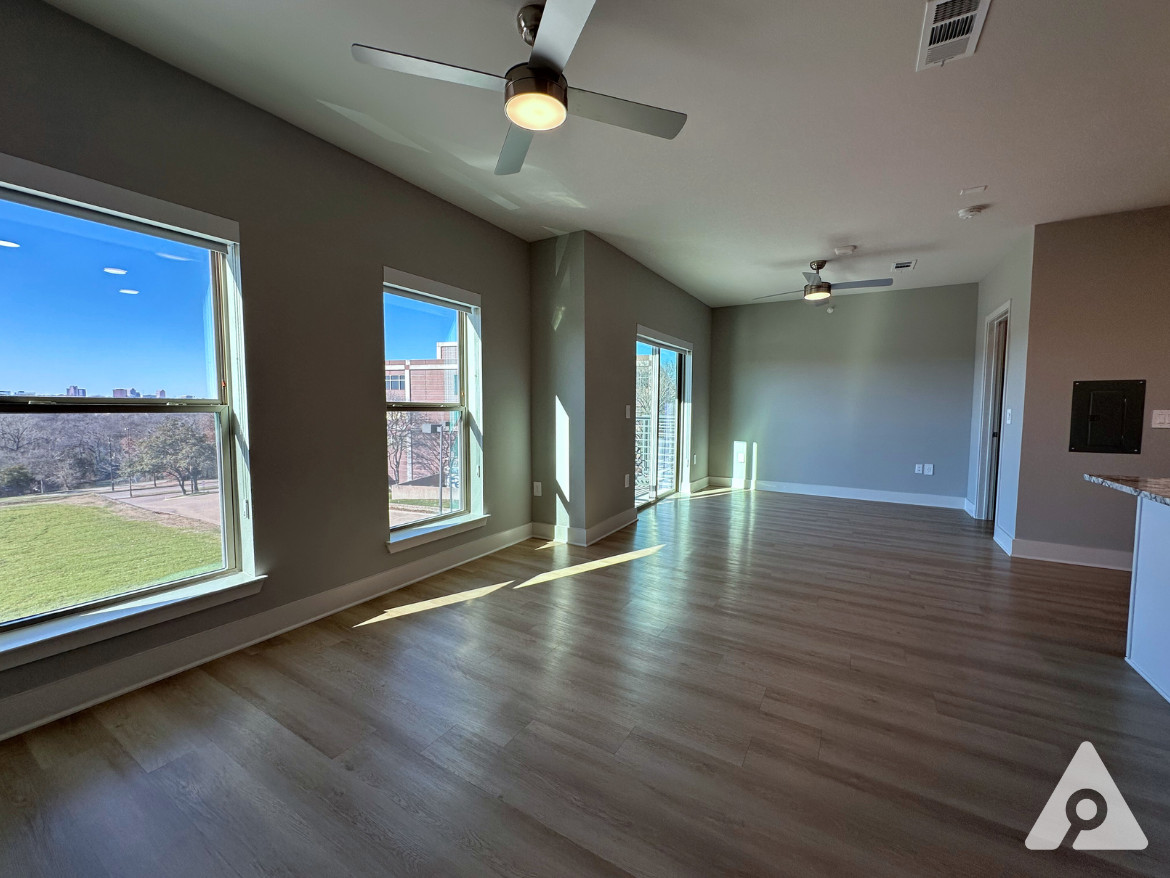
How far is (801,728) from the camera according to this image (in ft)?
6.02

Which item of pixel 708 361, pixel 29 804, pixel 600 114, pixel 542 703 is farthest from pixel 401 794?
pixel 708 361

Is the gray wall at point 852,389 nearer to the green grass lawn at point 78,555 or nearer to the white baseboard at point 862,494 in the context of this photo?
the white baseboard at point 862,494

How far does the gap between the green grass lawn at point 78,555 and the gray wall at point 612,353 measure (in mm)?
2820

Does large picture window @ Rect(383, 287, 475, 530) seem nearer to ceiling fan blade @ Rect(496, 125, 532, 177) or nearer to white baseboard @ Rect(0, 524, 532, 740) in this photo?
white baseboard @ Rect(0, 524, 532, 740)

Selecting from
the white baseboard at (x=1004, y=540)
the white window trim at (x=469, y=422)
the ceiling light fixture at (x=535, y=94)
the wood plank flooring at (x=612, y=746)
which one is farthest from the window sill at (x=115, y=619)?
the white baseboard at (x=1004, y=540)

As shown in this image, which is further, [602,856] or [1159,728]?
[1159,728]

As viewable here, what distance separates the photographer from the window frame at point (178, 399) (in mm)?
1814

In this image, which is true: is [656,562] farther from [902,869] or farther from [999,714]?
[902,869]

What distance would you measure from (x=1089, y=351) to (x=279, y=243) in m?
5.52

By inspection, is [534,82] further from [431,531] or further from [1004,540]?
[1004,540]

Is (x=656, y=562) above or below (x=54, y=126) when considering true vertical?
below

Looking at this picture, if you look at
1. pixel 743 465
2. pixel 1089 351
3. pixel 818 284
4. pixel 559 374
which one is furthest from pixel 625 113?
pixel 743 465

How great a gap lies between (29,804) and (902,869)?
101 inches

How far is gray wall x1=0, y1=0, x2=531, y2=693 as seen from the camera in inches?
72.2
